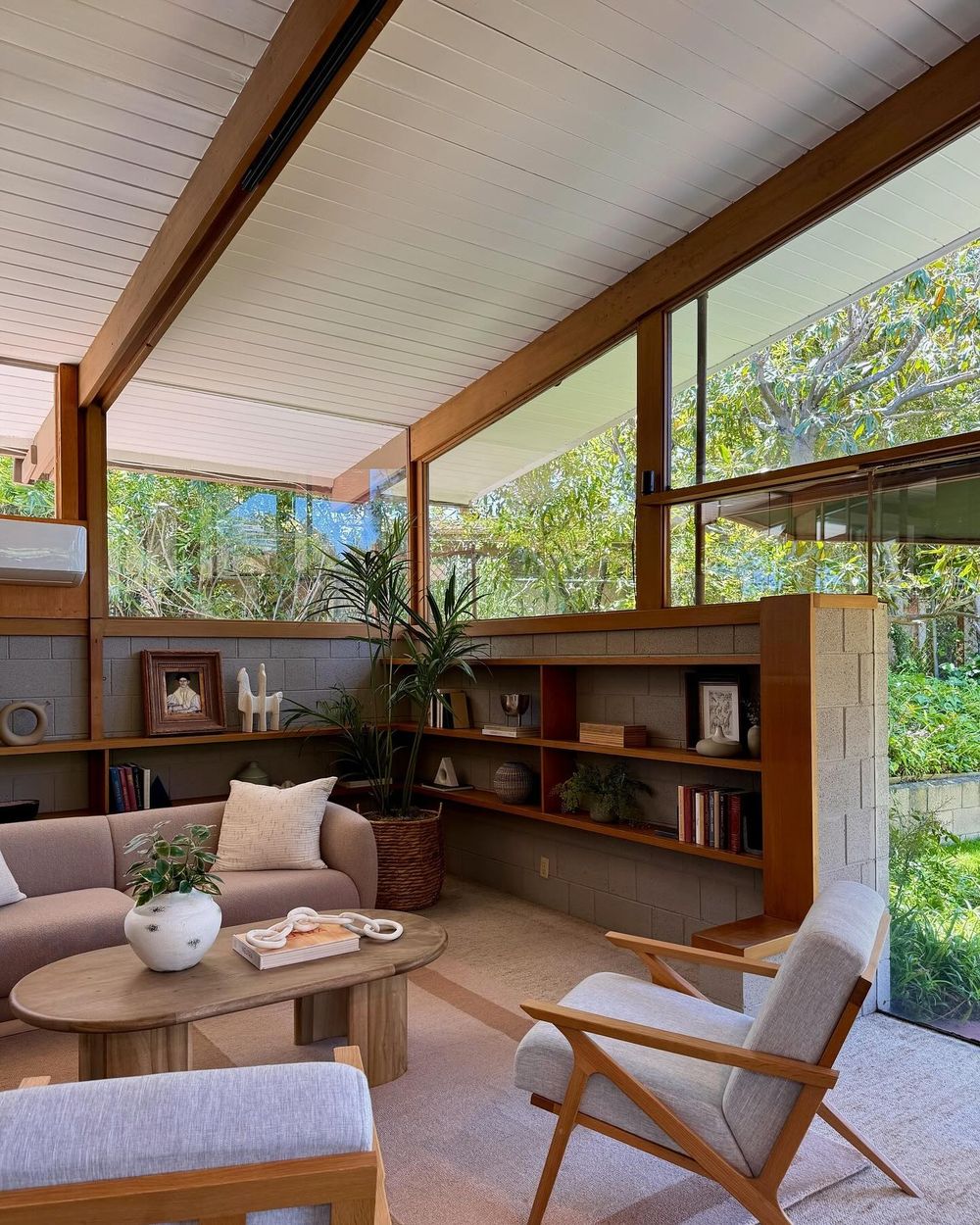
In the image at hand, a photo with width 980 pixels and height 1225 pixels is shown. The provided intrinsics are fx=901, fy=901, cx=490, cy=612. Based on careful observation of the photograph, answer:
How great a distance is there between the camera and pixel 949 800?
3.53 metres

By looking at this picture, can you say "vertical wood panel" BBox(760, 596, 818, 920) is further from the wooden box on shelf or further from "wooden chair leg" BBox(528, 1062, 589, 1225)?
"wooden chair leg" BBox(528, 1062, 589, 1225)

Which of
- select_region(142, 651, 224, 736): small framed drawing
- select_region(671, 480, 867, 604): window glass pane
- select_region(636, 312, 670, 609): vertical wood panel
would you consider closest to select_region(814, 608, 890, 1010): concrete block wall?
select_region(671, 480, 867, 604): window glass pane

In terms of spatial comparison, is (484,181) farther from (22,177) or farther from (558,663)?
(558,663)

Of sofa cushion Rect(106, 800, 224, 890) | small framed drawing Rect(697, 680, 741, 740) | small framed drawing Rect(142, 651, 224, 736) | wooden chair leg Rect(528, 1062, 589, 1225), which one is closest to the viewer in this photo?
wooden chair leg Rect(528, 1062, 589, 1225)

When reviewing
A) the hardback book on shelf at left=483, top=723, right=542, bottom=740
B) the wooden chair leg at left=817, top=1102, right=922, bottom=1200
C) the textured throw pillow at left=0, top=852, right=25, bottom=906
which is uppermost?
the hardback book on shelf at left=483, top=723, right=542, bottom=740

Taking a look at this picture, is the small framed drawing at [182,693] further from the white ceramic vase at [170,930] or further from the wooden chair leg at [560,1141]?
the wooden chair leg at [560,1141]

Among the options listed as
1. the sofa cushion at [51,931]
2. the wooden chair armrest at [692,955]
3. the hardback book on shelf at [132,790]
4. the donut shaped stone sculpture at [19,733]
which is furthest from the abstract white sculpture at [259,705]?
the wooden chair armrest at [692,955]

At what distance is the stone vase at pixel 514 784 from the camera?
4957 millimetres

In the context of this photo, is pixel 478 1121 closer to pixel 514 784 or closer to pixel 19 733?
pixel 514 784

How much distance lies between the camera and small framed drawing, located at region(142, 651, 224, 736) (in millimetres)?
5078

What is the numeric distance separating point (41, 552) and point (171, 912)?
2.67 m

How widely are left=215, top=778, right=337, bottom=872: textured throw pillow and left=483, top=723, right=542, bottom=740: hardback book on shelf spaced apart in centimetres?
113

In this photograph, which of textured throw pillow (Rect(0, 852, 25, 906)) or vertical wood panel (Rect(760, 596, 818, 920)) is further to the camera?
textured throw pillow (Rect(0, 852, 25, 906))

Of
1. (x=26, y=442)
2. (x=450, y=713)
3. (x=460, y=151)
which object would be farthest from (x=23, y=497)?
(x=460, y=151)
